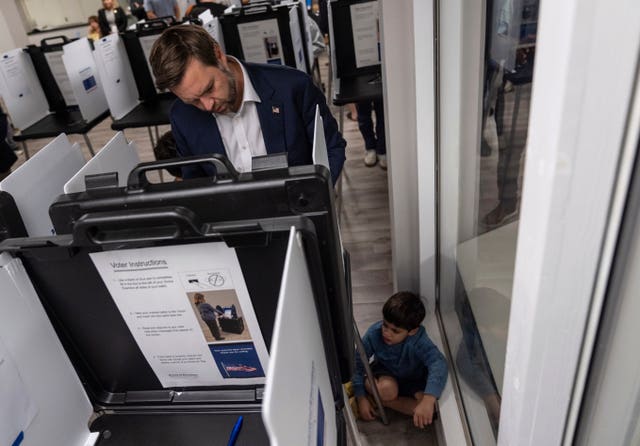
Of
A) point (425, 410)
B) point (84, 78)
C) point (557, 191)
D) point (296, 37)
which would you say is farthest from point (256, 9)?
point (557, 191)

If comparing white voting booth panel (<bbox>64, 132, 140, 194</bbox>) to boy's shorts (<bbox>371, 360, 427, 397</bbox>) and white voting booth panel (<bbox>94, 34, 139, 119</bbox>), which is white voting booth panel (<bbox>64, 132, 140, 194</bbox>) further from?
white voting booth panel (<bbox>94, 34, 139, 119</bbox>)

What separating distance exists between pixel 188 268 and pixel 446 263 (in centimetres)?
114

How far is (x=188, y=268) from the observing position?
0.61m

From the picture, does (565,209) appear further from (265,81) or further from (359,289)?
(359,289)

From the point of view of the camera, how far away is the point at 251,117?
133cm

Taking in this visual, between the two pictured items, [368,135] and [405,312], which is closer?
[405,312]

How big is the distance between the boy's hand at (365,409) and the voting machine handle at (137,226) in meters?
1.15

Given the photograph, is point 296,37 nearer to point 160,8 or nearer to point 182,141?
point 182,141

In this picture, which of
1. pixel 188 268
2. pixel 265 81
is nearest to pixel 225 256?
pixel 188 268

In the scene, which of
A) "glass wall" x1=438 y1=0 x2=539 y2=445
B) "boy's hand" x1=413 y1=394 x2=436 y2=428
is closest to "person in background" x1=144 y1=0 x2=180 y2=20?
"glass wall" x1=438 y1=0 x2=539 y2=445

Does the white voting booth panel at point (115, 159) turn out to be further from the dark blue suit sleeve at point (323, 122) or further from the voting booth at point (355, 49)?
the voting booth at point (355, 49)

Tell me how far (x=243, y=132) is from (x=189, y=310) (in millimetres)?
790

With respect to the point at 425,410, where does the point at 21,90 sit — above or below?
above

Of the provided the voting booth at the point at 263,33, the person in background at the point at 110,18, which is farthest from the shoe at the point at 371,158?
the person in background at the point at 110,18
